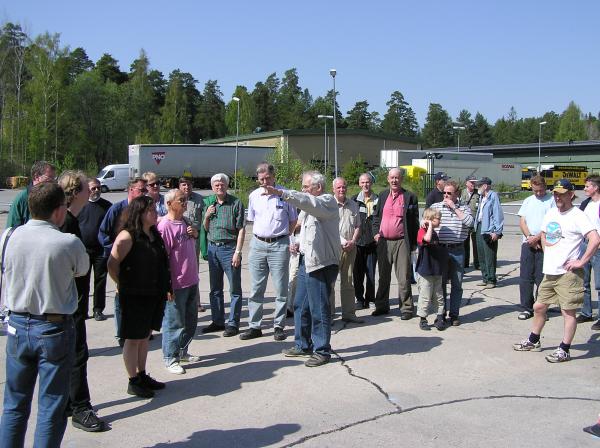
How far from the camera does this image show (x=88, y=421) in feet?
13.7

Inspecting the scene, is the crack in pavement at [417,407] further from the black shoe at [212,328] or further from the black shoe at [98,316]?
the black shoe at [98,316]

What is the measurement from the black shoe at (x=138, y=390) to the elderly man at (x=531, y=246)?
16.0ft

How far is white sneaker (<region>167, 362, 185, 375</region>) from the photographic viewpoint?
5.39 m

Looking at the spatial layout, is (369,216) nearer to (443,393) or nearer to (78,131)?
(443,393)

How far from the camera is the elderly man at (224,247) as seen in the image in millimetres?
6738

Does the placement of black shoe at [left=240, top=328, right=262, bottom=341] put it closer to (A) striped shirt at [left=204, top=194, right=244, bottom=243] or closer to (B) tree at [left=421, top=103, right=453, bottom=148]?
(A) striped shirt at [left=204, top=194, right=244, bottom=243]

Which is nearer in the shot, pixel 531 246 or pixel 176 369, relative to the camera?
pixel 176 369

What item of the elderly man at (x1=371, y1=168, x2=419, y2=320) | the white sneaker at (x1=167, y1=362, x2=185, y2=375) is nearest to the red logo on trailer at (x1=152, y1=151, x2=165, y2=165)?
the elderly man at (x1=371, y1=168, x2=419, y2=320)

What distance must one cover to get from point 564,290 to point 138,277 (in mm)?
4116

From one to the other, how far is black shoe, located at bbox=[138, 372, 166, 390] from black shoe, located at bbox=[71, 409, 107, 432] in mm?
631

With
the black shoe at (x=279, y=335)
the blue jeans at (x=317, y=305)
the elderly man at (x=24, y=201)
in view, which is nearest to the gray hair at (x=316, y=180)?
the blue jeans at (x=317, y=305)

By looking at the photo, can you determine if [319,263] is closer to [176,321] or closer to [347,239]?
[176,321]

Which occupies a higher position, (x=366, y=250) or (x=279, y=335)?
(x=366, y=250)

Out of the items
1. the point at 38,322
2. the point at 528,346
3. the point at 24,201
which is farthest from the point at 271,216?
the point at 38,322
